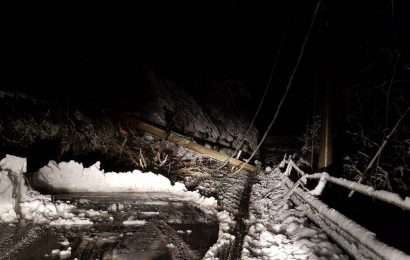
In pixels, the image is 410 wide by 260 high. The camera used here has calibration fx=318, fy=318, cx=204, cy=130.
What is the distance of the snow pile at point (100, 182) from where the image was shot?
671 centimetres

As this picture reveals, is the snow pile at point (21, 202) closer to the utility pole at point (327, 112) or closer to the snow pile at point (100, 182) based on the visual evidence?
the snow pile at point (100, 182)

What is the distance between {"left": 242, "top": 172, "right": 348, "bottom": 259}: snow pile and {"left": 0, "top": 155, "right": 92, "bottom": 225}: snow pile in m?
2.96

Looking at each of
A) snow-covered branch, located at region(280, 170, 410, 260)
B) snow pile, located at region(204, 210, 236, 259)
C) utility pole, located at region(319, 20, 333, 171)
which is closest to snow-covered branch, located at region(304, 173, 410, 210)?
snow-covered branch, located at region(280, 170, 410, 260)

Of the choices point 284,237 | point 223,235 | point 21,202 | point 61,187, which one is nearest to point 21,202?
point 21,202

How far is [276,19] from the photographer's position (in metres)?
24.6

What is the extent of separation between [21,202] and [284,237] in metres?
4.51

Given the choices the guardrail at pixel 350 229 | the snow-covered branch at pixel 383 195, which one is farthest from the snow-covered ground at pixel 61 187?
the snow-covered branch at pixel 383 195

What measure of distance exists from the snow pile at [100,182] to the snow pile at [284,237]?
115cm

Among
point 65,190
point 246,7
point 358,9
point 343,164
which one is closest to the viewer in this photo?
point 65,190

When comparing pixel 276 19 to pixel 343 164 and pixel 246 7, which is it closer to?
pixel 246 7

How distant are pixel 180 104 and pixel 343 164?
8.00 metres

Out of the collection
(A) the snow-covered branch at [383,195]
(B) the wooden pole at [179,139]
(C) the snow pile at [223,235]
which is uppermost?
(B) the wooden pole at [179,139]

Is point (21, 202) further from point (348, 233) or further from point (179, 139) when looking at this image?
point (179, 139)

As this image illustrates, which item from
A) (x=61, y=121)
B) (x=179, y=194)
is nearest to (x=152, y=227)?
(x=179, y=194)
